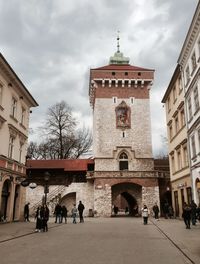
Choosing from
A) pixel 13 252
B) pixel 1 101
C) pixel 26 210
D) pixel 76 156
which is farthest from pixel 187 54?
pixel 76 156

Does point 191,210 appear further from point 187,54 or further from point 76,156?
point 76,156

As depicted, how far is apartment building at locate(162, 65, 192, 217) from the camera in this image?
2678 centimetres

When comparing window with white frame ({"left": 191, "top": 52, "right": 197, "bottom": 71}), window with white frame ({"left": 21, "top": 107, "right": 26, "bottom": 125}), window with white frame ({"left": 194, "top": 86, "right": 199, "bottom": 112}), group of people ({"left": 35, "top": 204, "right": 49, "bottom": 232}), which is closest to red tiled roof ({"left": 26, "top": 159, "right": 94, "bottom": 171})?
window with white frame ({"left": 21, "top": 107, "right": 26, "bottom": 125})

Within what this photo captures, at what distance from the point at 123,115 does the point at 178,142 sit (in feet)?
49.3

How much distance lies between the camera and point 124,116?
43.1 metres

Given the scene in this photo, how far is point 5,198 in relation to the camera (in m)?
24.3

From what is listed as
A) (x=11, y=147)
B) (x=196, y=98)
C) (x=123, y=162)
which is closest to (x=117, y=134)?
(x=123, y=162)

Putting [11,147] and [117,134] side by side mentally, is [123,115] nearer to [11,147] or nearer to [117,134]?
[117,134]

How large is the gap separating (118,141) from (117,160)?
103 inches

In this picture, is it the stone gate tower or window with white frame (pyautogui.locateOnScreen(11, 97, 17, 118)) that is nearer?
window with white frame (pyautogui.locateOnScreen(11, 97, 17, 118))

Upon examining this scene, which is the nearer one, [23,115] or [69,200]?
[23,115]

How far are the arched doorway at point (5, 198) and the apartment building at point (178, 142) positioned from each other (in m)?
14.5

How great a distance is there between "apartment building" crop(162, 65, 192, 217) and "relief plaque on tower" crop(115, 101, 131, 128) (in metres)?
9.52

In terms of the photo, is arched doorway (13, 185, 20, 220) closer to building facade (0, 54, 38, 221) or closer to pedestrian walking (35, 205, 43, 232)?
building facade (0, 54, 38, 221)
